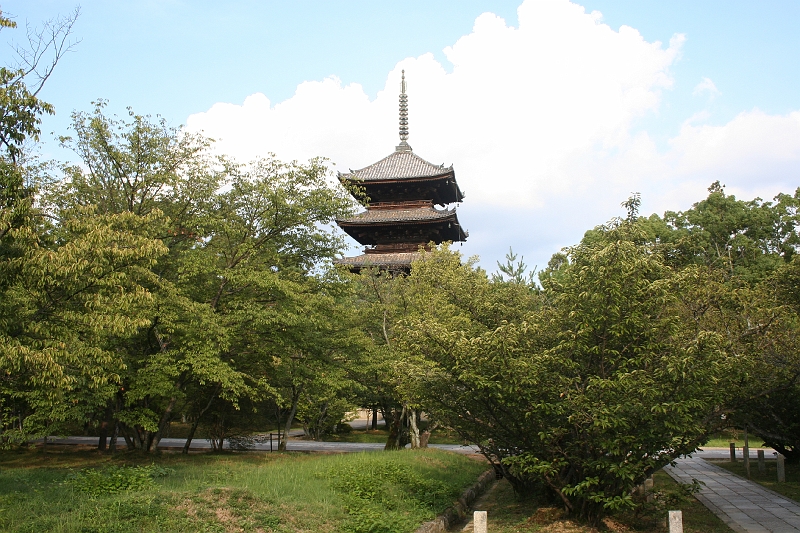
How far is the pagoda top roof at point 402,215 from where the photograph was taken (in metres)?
32.7

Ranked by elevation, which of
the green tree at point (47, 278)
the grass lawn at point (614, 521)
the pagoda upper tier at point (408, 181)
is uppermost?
the pagoda upper tier at point (408, 181)

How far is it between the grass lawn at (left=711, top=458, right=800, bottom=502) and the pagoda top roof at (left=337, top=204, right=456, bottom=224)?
16984mm

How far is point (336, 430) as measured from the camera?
33781 millimetres

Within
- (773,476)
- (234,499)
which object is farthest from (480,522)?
(773,476)

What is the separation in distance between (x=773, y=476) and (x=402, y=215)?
70.1ft

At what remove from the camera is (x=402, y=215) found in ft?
112

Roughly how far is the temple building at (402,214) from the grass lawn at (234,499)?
65.2 ft

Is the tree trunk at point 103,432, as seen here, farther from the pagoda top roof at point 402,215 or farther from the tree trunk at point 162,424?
the pagoda top roof at point 402,215

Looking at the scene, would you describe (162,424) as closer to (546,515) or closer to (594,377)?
(546,515)

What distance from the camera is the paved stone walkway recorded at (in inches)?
411

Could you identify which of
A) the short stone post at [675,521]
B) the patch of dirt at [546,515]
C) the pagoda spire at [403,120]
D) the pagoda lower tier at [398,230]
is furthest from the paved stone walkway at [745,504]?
the pagoda spire at [403,120]

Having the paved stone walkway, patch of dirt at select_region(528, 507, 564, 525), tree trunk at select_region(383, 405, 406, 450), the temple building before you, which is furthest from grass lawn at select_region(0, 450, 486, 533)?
the temple building

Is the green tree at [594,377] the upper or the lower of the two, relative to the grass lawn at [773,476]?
upper

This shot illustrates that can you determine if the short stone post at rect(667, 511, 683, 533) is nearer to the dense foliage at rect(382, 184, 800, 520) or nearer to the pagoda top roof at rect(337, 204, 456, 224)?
the dense foliage at rect(382, 184, 800, 520)
